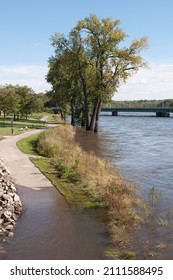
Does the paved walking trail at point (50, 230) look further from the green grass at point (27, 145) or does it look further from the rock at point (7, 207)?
the green grass at point (27, 145)

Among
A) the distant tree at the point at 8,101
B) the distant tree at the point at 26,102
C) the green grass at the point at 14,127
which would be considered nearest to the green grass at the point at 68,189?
the green grass at the point at 14,127

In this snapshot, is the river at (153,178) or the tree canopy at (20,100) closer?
the river at (153,178)

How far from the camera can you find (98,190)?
19281 mm

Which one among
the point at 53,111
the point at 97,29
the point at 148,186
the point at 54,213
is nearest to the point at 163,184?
the point at 148,186

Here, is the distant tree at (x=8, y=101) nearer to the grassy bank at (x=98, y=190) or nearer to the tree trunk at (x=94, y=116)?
the tree trunk at (x=94, y=116)

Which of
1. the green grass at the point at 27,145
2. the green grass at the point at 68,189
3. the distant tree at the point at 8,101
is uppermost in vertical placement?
the distant tree at the point at 8,101

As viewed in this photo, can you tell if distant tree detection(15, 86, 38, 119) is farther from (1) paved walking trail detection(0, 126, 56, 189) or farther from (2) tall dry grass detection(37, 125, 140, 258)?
(2) tall dry grass detection(37, 125, 140, 258)

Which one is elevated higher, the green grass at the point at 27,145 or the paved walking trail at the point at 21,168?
the green grass at the point at 27,145

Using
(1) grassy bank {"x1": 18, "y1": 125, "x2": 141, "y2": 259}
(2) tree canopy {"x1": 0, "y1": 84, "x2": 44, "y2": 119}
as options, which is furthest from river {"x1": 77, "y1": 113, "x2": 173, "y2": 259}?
(2) tree canopy {"x1": 0, "y1": 84, "x2": 44, "y2": 119}

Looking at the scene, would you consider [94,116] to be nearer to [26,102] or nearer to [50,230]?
[26,102]

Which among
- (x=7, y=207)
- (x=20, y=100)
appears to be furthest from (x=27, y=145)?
(x=20, y=100)

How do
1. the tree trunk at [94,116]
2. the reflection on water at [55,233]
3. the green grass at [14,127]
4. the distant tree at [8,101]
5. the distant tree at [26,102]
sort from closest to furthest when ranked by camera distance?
the reflection on water at [55,233] < the green grass at [14,127] < the distant tree at [8,101] < the tree trunk at [94,116] < the distant tree at [26,102]

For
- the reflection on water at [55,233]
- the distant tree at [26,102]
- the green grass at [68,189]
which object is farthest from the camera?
the distant tree at [26,102]

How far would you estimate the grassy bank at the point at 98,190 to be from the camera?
45.7 ft
